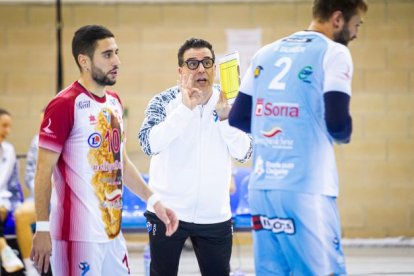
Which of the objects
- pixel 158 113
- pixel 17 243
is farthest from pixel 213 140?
pixel 17 243

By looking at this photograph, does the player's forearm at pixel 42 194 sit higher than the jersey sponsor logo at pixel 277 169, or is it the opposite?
the jersey sponsor logo at pixel 277 169

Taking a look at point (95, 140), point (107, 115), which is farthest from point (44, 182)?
point (107, 115)

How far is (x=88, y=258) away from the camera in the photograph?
4.02 m

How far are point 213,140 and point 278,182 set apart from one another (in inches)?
59.7

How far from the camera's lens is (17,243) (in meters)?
7.34

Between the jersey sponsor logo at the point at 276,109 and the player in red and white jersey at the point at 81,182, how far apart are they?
0.95 meters

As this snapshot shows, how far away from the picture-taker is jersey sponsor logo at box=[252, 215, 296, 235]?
131 inches

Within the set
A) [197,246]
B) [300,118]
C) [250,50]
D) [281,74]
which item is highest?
[250,50]

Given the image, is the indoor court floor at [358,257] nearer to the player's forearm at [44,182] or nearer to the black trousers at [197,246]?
the black trousers at [197,246]

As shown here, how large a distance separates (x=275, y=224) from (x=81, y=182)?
3.53 feet

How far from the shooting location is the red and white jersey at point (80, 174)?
13.3 feet

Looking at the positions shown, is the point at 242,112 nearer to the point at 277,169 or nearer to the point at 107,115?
the point at 277,169

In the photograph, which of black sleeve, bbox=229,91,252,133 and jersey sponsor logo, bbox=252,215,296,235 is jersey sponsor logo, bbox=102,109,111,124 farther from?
jersey sponsor logo, bbox=252,215,296,235

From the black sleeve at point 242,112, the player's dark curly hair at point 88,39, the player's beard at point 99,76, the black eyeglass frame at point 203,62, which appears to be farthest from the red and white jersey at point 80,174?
the black eyeglass frame at point 203,62
